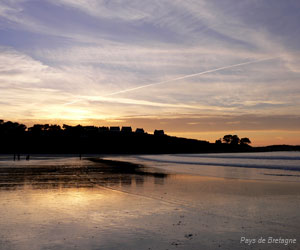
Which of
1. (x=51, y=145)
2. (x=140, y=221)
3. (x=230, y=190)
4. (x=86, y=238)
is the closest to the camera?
(x=86, y=238)

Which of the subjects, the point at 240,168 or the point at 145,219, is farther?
the point at 240,168

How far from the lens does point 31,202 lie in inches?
607

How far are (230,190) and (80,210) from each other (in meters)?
10.2

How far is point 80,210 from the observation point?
1353 centimetres

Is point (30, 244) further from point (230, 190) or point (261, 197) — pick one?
point (230, 190)

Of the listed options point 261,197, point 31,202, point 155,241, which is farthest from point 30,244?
point 261,197

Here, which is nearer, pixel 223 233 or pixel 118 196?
pixel 223 233

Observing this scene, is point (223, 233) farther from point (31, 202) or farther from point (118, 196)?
point (31, 202)

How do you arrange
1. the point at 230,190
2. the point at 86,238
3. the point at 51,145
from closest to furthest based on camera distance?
the point at 86,238
the point at 230,190
the point at 51,145

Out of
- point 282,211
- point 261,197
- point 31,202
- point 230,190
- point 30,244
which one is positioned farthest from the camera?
point 230,190

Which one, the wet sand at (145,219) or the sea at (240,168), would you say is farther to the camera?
the sea at (240,168)

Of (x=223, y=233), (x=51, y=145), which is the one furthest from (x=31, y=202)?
(x=51, y=145)

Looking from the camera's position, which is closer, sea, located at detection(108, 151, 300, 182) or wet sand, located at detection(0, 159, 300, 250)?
wet sand, located at detection(0, 159, 300, 250)

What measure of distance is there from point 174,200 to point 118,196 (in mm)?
3338
